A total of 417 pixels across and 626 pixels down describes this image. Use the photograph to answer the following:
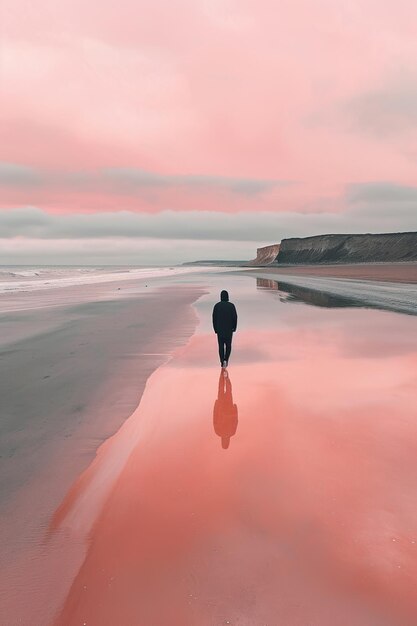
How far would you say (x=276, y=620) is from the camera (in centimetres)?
287

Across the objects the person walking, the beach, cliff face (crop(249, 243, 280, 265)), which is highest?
the person walking

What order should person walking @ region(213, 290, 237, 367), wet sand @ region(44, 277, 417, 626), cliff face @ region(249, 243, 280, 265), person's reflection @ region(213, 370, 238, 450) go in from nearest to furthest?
wet sand @ region(44, 277, 417, 626), person's reflection @ region(213, 370, 238, 450), person walking @ region(213, 290, 237, 367), cliff face @ region(249, 243, 280, 265)

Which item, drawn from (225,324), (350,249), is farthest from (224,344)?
(350,249)

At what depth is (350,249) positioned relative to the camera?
A: 132500mm

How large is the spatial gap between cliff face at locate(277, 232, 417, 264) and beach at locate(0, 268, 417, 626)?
348ft

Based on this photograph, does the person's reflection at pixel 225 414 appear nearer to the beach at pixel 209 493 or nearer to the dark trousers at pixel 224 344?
the beach at pixel 209 493

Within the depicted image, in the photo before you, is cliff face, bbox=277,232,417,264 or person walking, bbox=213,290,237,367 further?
cliff face, bbox=277,232,417,264

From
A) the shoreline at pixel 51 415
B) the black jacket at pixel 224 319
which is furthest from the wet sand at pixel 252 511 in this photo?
the black jacket at pixel 224 319

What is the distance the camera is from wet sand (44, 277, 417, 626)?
9.92 feet

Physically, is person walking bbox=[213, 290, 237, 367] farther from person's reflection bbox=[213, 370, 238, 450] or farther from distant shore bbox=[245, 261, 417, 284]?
distant shore bbox=[245, 261, 417, 284]

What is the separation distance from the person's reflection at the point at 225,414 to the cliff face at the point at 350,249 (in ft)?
347

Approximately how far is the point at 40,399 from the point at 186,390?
2727 millimetres

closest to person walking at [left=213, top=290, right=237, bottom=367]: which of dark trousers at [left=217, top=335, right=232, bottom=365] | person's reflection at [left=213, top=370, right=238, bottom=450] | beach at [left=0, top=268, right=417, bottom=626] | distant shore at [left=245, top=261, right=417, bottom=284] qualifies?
dark trousers at [left=217, top=335, right=232, bottom=365]

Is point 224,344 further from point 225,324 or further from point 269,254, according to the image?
point 269,254
